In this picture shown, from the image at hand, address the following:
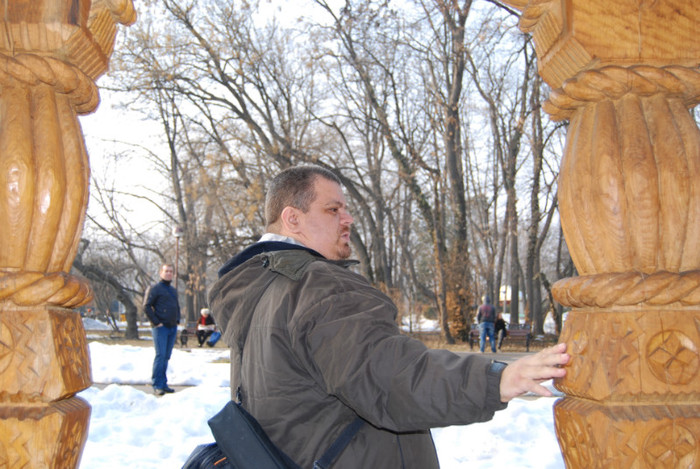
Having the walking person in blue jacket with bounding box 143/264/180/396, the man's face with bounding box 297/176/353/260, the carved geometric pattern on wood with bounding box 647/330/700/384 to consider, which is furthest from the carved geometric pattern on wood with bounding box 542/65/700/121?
the walking person in blue jacket with bounding box 143/264/180/396

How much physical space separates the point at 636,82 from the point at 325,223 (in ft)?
3.41

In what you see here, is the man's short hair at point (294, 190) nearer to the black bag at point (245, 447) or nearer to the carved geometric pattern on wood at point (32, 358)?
the black bag at point (245, 447)

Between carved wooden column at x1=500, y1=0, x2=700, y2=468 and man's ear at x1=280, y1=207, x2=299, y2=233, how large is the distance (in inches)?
34.5

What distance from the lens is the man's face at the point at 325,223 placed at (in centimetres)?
208

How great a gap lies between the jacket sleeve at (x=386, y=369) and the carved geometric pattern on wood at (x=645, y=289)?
33 cm

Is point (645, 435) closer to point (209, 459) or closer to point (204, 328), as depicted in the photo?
point (209, 459)

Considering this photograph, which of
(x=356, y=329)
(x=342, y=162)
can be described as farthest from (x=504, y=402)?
(x=342, y=162)

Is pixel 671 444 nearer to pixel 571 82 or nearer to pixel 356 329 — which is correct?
pixel 356 329

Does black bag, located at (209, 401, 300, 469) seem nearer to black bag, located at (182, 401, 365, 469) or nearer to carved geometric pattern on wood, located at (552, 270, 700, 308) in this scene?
black bag, located at (182, 401, 365, 469)

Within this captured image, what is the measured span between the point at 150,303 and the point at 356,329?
6579mm

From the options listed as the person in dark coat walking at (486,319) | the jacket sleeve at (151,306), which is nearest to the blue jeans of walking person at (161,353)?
the jacket sleeve at (151,306)

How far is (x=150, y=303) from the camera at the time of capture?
758 cm

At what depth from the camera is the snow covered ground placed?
4.39 metres

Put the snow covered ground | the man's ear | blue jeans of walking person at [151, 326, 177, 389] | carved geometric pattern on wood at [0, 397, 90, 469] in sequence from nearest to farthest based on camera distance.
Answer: carved geometric pattern on wood at [0, 397, 90, 469]
the man's ear
the snow covered ground
blue jeans of walking person at [151, 326, 177, 389]
